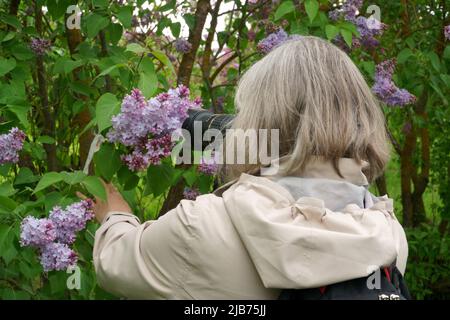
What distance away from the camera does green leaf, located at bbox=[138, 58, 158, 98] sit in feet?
6.45

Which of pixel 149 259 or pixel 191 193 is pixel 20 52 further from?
pixel 149 259

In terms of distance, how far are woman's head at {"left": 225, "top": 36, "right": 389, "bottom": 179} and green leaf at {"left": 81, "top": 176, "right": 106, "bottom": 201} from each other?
394 millimetres

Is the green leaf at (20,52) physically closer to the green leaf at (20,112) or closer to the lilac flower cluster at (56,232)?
the green leaf at (20,112)

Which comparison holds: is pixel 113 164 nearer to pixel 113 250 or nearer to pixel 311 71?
pixel 113 250

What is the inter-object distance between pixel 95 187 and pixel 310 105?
0.61 m

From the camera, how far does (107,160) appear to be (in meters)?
1.91

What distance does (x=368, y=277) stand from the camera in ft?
4.69

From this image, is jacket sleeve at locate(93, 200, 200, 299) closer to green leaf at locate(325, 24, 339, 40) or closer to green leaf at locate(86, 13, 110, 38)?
green leaf at locate(86, 13, 110, 38)

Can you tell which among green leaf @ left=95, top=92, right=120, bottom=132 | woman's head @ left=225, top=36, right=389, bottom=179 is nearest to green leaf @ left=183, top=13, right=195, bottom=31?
green leaf @ left=95, top=92, right=120, bottom=132

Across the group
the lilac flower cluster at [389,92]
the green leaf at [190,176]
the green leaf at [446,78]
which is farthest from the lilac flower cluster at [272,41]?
the green leaf at [446,78]

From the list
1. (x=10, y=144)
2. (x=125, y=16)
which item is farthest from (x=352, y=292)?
(x=125, y=16)

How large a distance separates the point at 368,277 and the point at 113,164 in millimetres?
757

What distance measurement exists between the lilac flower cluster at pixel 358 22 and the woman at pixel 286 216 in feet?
3.70
